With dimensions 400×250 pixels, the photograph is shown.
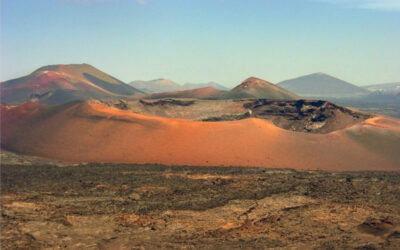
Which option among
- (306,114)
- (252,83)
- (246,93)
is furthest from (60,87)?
(306,114)

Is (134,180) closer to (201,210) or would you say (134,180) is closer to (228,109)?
(201,210)

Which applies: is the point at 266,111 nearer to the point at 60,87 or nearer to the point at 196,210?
the point at 196,210

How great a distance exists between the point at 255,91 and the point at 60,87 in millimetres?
69606

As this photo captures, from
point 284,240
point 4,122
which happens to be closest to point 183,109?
point 4,122

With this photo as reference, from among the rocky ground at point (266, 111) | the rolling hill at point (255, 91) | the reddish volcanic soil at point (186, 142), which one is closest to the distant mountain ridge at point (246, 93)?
the rolling hill at point (255, 91)

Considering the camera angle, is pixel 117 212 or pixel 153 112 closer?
pixel 117 212

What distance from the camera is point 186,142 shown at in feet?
129

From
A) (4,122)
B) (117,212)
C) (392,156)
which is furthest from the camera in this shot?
(4,122)

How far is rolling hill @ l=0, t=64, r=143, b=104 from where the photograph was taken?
126m

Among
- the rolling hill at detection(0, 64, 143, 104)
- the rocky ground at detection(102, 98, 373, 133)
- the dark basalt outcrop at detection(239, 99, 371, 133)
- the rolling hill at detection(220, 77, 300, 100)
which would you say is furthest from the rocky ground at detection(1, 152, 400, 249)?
the rolling hill at detection(0, 64, 143, 104)

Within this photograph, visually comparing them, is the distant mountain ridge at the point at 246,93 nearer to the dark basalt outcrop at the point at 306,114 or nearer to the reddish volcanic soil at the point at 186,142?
the dark basalt outcrop at the point at 306,114

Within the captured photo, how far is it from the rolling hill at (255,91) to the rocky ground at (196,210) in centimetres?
7731

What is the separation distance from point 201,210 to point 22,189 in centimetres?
1180

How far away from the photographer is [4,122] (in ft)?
155
